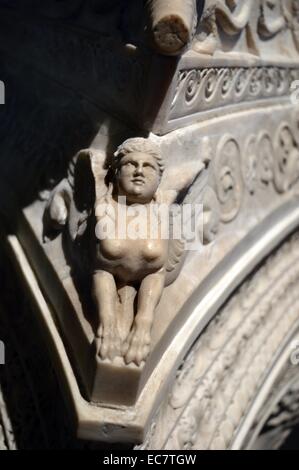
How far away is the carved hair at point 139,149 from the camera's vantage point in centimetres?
83

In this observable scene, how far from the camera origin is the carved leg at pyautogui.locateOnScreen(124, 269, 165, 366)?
2.53 feet

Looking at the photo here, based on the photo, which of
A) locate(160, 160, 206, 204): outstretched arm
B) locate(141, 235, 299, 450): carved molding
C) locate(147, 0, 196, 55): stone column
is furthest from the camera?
locate(141, 235, 299, 450): carved molding

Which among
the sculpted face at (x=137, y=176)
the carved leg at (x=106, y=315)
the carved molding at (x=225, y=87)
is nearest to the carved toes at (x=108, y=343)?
the carved leg at (x=106, y=315)

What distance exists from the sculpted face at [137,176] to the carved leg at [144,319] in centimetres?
11

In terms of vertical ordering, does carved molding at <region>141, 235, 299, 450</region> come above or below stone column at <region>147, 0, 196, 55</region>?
below

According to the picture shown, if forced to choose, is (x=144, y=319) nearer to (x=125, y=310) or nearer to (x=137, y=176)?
(x=125, y=310)

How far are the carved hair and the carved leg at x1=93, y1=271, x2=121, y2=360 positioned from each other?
157 mm

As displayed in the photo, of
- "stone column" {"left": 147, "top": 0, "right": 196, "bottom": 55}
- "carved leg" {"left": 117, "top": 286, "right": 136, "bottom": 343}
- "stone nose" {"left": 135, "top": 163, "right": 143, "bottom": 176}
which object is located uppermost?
"stone column" {"left": 147, "top": 0, "right": 196, "bottom": 55}

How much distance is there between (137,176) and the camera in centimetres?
82

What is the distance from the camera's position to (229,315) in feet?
3.65

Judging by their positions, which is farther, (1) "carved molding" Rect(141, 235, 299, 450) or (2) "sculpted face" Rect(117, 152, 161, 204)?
(1) "carved molding" Rect(141, 235, 299, 450)

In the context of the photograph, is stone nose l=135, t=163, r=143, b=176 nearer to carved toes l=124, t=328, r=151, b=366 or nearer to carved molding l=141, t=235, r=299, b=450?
carved toes l=124, t=328, r=151, b=366

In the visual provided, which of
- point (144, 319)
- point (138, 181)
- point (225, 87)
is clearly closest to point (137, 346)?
point (144, 319)

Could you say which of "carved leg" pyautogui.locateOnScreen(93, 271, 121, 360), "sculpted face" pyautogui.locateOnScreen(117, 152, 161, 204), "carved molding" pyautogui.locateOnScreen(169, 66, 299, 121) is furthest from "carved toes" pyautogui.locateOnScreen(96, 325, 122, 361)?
"carved molding" pyautogui.locateOnScreen(169, 66, 299, 121)
